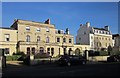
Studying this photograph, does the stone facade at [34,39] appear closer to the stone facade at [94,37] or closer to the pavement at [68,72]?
the stone facade at [94,37]

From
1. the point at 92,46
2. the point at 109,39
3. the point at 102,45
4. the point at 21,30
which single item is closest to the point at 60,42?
the point at 21,30

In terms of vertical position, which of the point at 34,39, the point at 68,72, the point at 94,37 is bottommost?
the point at 68,72

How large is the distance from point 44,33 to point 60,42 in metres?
6.99

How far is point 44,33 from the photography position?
57906 mm

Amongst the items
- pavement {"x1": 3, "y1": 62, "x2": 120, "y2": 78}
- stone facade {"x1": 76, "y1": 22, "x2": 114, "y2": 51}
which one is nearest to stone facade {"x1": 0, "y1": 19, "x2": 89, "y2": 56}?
stone facade {"x1": 76, "y1": 22, "x2": 114, "y2": 51}

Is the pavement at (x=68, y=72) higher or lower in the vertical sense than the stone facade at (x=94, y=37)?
lower

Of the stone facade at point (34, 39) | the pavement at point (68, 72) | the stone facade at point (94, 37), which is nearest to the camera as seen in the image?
the pavement at point (68, 72)

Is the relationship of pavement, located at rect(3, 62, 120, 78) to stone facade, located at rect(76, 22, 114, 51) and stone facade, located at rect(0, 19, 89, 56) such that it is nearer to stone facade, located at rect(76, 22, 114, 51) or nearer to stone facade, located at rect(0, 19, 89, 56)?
stone facade, located at rect(0, 19, 89, 56)

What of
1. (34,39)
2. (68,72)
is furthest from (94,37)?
(68,72)

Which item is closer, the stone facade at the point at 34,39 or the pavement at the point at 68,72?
the pavement at the point at 68,72

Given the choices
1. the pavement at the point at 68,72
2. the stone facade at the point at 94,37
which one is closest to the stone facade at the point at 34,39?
the stone facade at the point at 94,37

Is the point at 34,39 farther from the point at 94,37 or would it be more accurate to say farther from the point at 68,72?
the point at 68,72

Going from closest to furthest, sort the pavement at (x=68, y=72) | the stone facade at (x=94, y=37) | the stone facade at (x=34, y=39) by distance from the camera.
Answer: the pavement at (x=68, y=72) < the stone facade at (x=34, y=39) < the stone facade at (x=94, y=37)

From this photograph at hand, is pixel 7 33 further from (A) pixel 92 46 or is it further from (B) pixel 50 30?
(A) pixel 92 46
